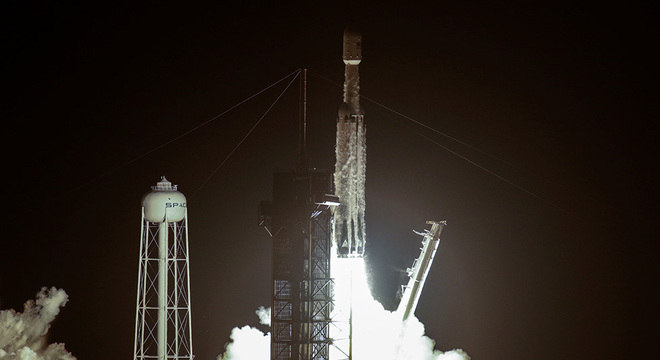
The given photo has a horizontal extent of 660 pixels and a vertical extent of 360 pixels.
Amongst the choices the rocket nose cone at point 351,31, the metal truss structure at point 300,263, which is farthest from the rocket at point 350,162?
the metal truss structure at point 300,263

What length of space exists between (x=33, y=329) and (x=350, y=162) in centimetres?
878

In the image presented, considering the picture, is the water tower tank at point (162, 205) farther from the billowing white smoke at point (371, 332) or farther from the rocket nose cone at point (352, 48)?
the rocket nose cone at point (352, 48)

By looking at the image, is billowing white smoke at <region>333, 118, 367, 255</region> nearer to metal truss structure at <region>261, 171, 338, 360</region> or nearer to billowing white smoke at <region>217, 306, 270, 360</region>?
metal truss structure at <region>261, 171, 338, 360</region>

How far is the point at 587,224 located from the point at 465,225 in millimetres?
3120

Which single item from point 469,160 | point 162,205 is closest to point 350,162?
point 162,205

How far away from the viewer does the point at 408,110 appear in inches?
1239

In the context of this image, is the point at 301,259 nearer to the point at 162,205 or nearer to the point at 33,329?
the point at 162,205

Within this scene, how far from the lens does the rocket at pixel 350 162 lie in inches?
1088

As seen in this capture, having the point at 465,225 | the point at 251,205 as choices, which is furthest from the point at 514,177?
the point at 251,205

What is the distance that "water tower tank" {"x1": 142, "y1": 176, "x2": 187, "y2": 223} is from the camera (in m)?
27.3

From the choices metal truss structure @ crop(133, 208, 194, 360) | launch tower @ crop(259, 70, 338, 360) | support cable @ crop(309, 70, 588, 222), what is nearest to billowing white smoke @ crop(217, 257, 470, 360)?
launch tower @ crop(259, 70, 338, 360)

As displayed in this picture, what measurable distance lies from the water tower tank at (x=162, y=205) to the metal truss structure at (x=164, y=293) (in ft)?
0.54

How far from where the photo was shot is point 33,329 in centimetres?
3042

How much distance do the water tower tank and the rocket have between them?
11.3ft
